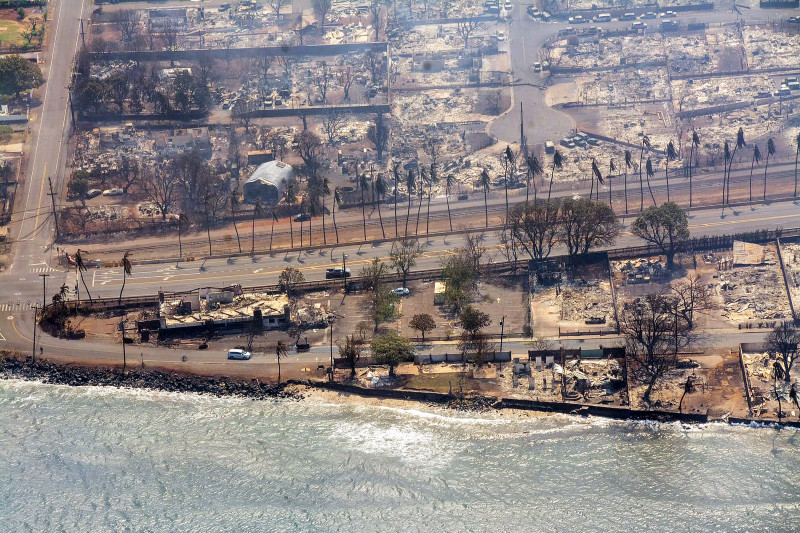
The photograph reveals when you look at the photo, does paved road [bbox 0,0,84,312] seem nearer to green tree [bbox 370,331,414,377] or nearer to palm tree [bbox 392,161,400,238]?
palm tree [bbox 392,161,400,238]

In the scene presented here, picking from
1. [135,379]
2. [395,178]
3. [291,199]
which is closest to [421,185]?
[395,178]

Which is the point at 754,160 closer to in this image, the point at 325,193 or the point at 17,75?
the point at 325,193

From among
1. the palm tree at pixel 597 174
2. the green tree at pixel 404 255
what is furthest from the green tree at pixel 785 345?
the green tree at pixel 404 255

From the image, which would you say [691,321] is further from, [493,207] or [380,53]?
[380,53]

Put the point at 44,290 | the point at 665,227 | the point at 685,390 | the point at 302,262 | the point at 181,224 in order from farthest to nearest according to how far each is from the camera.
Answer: the point at 181,224 → the point at 302,262 → the point at 665,227 → the point at 44,290 → the point at 685,390

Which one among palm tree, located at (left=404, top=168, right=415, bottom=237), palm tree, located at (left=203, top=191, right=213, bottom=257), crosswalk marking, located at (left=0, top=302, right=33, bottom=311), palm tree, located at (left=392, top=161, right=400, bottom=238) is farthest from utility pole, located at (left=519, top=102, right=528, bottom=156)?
crosswalk marking, located at (left=0, top=302, right=33, bottom=311)

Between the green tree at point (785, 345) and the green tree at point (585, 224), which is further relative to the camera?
the green tree at point (585, 224)

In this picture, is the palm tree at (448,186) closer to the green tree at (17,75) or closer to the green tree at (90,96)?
the green tree at (90,96)
